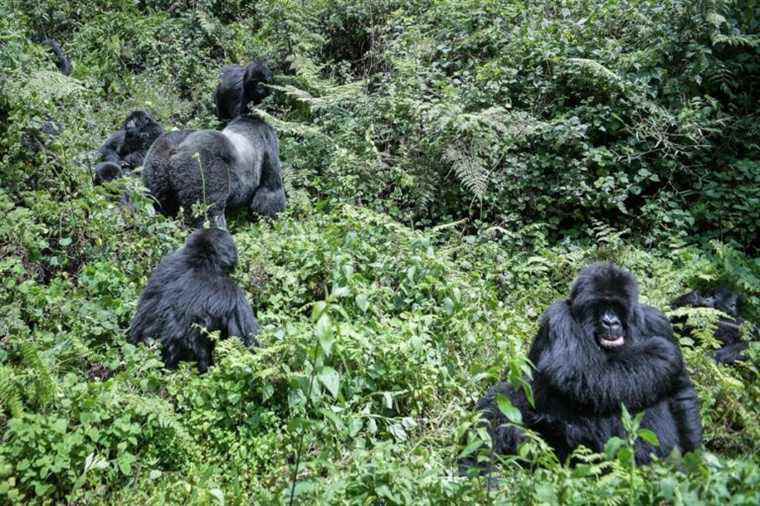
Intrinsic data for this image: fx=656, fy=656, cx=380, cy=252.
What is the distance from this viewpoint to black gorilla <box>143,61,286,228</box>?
618 centimetres

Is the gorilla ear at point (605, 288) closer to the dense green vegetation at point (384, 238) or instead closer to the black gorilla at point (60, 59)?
the dense green vegetation at point (384, 238)

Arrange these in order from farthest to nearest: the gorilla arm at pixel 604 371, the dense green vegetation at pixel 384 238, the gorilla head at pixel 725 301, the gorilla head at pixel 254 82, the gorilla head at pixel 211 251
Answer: the gorilla head at pixel 254 82, the gorilla head at pixel 725 301, the gorilla head at pixel 211 251, the gorilla arm at pixel 604 371, the dense green vegetation at pixel 384 238

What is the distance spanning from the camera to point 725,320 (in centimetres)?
525

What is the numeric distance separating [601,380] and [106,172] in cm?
559

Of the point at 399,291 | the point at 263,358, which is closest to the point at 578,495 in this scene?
the point at 263,358

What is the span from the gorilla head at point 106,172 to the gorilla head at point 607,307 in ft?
A: 17.1

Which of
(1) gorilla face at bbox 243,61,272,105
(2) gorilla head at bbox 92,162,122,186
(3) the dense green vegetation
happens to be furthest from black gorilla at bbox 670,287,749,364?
(2) gorilla head at bbox 92,162,122,186

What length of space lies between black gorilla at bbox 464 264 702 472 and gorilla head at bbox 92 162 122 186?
5014 mm

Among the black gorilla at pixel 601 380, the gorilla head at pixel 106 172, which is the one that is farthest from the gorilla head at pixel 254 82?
the black gorilla at pixel 601 380

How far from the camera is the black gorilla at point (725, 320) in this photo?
4801mm

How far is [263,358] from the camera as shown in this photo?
4.04 m

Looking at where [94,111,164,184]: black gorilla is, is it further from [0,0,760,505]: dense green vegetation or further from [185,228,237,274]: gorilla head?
[185,228,237,274]: gorilla head

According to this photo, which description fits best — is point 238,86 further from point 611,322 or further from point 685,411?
point 685,411

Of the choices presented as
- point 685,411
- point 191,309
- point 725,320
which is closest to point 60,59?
point 191,309
